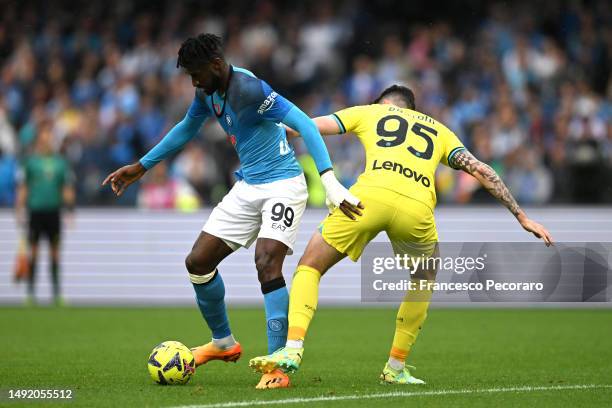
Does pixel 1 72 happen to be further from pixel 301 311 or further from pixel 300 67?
pixel 301 311

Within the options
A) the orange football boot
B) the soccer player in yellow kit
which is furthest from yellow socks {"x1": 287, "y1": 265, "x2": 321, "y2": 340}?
the orange football boot

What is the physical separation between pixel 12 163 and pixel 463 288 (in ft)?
38.4

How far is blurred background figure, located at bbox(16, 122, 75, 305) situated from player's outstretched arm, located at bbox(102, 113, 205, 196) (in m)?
7.67

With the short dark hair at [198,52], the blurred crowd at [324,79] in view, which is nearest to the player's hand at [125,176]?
the short dark hair at [198,52]

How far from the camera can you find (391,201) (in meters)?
7.34

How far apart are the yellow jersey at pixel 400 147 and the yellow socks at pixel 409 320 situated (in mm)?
710

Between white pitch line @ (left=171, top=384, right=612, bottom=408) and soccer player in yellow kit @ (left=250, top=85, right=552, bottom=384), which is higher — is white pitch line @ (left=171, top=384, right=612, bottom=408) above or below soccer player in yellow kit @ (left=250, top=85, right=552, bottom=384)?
below

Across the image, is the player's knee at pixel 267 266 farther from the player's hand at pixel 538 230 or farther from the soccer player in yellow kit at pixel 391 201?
the player's hand at pixel 538 230

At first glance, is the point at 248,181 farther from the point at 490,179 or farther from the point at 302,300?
the point at 490,179

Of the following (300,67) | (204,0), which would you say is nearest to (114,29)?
(204,0)

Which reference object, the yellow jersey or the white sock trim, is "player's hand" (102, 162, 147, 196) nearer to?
the yellow jersey

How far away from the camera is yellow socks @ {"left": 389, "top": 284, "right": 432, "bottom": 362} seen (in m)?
7.81

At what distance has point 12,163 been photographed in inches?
737

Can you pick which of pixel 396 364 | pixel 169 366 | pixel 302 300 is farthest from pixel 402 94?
pixel 169 366
